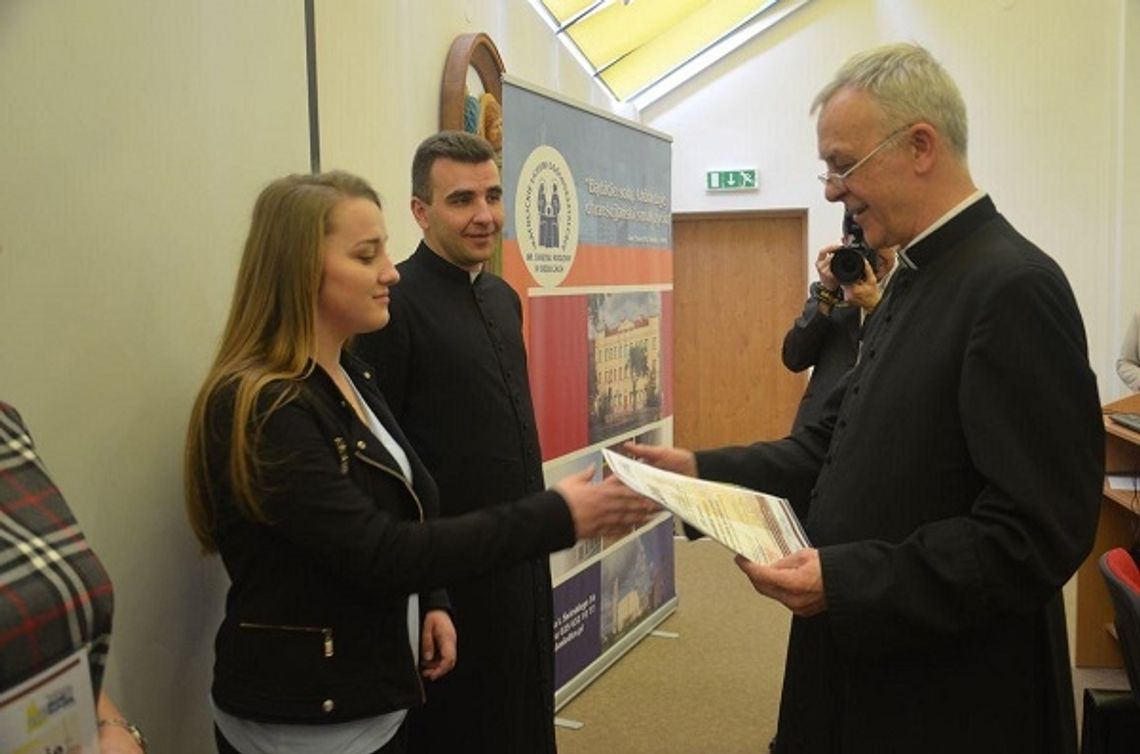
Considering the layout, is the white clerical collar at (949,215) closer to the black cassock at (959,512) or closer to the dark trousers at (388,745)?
the black cassock at (959,512)

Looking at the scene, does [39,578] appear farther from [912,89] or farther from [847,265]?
[847,265]

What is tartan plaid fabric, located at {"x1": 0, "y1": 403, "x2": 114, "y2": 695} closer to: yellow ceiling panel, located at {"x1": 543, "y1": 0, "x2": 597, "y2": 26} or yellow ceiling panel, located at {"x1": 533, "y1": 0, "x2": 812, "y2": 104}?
yellow ceiling panel, located at {"x1": 543, "y1": 0, "x2": 597, "y2": 26}

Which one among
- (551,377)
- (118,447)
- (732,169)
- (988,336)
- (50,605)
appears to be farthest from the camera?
(732,169)

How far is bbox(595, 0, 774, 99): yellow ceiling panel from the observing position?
598 cm

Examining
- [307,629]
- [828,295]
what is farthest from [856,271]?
[307,629]

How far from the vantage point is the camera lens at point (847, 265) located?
260 centimetres

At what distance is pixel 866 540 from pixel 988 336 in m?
0.32

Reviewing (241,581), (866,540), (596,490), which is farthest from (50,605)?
(866,540)

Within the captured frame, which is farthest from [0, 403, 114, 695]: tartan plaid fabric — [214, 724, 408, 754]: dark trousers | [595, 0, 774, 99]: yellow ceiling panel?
[595, 0, 774, 99]: yellow ceiling panel

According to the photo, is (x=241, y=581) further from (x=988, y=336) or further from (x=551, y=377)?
(x=551, y=377)

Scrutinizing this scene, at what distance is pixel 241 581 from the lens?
134 centimetres

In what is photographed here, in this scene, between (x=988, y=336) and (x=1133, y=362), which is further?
(x=1133, y=362)

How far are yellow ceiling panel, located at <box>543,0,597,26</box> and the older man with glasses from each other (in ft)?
11.8

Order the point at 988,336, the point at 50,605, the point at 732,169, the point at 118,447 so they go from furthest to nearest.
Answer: the point at 732,169 → the point at 118,447 → the point at 988,336 → the point at 50,605
